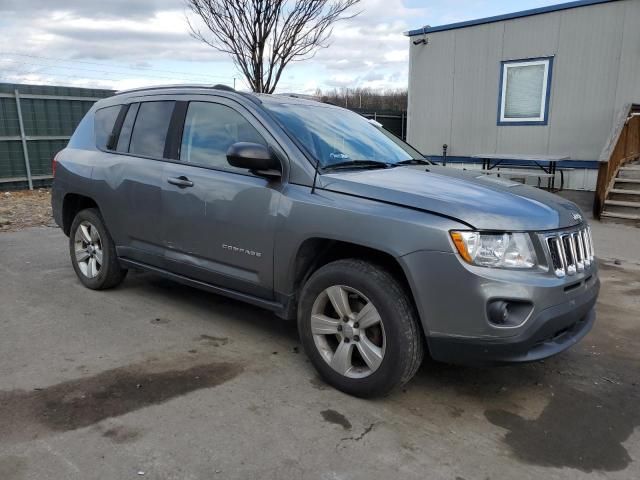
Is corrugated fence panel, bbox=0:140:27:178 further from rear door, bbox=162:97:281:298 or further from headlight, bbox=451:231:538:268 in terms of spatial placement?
headlight, bbox=451:231:538:268

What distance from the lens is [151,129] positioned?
4.62 meters

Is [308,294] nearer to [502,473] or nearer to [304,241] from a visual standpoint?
[304,241]

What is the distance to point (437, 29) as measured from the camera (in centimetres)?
1423

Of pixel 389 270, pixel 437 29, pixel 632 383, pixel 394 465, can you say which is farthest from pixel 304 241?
pixel 437 29

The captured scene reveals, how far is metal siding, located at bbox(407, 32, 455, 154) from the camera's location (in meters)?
14.3

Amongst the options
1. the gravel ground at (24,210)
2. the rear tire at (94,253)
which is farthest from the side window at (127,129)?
the gravel ground at (24,210)

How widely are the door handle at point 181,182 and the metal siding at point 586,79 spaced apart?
10852mm

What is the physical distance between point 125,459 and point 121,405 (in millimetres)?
559

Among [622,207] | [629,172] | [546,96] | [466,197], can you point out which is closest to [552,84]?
[546,96]

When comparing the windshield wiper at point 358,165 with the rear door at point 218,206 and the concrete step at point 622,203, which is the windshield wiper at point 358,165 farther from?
the concrete step at point 622,203

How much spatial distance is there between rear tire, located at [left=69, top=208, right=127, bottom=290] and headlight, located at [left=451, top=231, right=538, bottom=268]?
343cm

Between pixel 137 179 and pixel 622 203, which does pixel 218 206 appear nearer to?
pixel 137 179

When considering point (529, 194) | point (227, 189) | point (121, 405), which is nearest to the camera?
point (121, 405)

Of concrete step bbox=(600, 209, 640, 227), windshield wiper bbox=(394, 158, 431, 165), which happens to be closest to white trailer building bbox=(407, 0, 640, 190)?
concrete step bbox=(600, 209, 640, 227)
